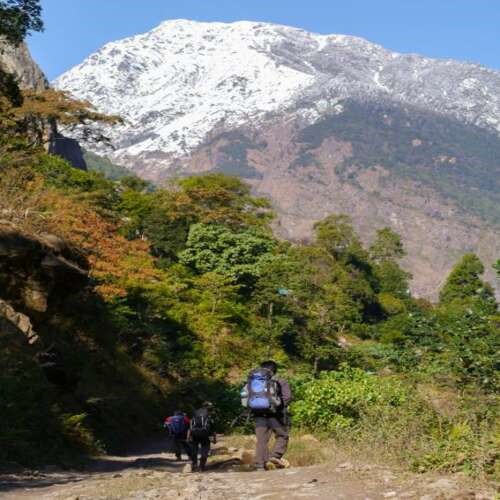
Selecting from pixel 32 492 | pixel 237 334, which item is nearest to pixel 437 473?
pixel 32 492

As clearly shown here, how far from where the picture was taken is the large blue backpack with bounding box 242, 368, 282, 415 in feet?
28.6

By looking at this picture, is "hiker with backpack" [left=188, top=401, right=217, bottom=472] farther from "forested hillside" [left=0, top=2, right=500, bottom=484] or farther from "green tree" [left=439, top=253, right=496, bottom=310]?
"green tree" [left=439, top=253, right=496, bottom=310]

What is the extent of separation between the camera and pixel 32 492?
7.64 meters

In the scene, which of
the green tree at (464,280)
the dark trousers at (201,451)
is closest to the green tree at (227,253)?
the dark trousers at (201,451)

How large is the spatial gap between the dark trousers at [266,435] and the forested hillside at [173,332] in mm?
1058

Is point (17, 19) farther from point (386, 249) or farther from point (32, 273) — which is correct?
point (386, 249)

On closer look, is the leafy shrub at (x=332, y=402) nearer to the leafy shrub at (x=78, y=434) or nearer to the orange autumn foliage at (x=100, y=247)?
the leafy shrub at (x=78, y=434)

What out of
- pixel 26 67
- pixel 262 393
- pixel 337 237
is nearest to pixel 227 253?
pixel 26 67

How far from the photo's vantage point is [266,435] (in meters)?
8.89

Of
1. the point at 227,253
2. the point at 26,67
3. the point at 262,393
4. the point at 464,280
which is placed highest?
the point at 26,67

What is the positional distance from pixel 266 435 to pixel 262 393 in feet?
1.85

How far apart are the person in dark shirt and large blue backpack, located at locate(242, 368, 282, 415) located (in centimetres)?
8

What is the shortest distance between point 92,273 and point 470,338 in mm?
12347

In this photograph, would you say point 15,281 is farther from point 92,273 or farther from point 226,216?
point 226,216
